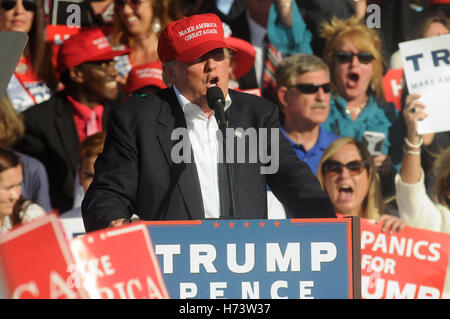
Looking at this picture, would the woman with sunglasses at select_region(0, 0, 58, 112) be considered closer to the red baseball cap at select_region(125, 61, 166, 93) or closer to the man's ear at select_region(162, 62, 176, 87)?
the red baseball cap at select_region(125, 61, 166, 93)

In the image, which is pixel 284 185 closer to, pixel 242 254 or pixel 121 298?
pixel 242 254

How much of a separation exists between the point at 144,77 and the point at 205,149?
214cm

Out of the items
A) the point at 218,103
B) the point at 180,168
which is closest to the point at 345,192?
the point at 180,168

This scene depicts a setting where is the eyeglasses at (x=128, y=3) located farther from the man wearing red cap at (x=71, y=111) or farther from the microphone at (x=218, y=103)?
the microphone at (x=218, y=103)

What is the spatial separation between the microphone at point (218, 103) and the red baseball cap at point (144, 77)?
2.37 metres

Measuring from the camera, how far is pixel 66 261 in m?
2.17

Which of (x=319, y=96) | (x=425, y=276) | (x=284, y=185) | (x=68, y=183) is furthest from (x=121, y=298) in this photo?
(x=319, y=96)

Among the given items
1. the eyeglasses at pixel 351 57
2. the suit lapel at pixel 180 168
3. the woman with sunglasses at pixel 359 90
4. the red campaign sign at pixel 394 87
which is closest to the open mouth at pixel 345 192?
the woman with sunglasses at pixel 359 90

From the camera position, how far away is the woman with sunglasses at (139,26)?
5.46 meters

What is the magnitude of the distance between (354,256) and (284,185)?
53 cm

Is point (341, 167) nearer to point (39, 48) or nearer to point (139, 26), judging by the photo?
point (139, 26)

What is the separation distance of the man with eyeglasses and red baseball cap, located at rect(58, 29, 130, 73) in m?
1.08

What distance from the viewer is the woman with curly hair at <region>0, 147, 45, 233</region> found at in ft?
16.5

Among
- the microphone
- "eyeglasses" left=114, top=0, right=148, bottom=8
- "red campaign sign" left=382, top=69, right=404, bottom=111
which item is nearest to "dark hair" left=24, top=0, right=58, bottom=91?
"eyeglasses" left=114, top=0, right=148, bottom=8
